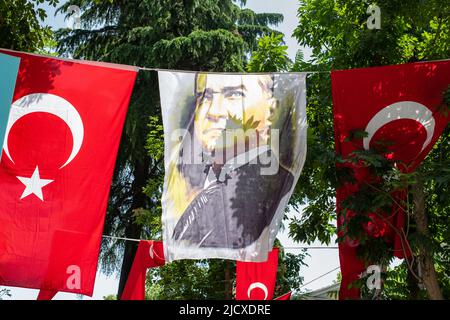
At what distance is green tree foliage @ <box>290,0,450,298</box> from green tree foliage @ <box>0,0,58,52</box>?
4.47 meters

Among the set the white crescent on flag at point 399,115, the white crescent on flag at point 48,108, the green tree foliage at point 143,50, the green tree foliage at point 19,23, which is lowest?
the white crescent on flag at point 48,108

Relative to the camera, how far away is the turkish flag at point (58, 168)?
8617 millimetres

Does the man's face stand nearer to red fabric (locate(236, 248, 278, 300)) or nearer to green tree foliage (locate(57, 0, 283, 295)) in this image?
red fabric (locate(236, 248, 278, 300))

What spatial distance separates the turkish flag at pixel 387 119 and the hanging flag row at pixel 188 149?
0.05 ft

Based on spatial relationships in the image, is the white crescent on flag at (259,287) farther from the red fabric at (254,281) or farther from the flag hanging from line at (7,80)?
the flag hanging from line at (7,80)

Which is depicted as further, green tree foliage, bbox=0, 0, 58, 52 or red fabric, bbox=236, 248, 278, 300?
red fabric, bbox=236, 248, 278, 300

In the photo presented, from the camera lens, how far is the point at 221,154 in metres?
9.12

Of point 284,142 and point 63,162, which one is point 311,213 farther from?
point 63,162

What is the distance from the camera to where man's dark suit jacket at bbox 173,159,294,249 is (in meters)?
8.80

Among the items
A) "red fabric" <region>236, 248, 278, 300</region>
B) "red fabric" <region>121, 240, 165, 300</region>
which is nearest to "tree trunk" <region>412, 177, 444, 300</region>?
"red fabric" <region>236, 248, 278, 300</region>

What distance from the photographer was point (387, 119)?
31.3 feet

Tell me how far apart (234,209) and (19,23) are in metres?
5.00

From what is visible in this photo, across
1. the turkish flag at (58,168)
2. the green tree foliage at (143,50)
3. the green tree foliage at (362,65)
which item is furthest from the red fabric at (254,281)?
the green tree foliage at (143,50)

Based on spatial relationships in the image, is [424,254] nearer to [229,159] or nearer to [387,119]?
[387,119]
